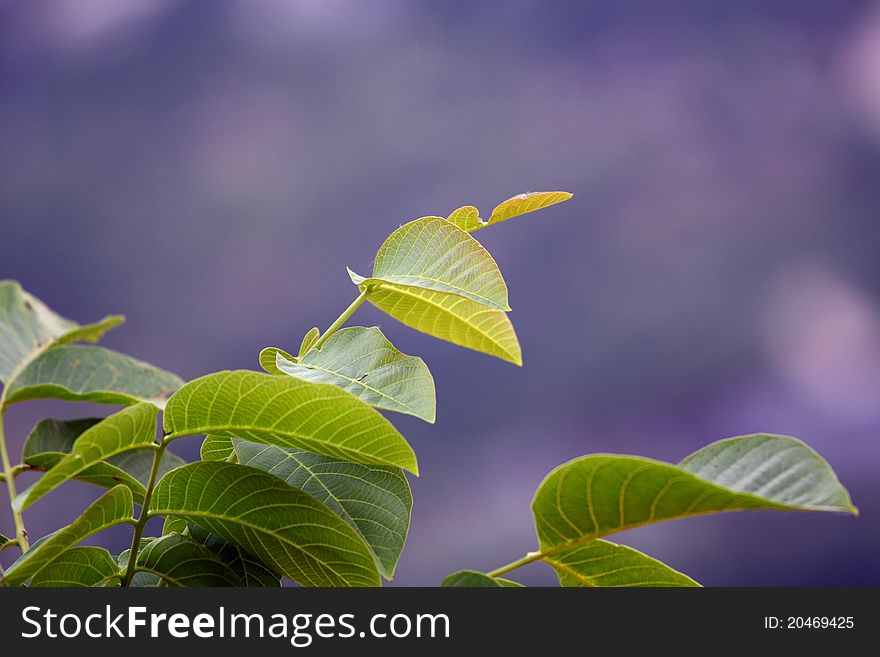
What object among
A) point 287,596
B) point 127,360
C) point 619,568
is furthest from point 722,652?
point 127,360

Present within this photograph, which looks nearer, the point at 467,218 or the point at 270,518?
the point at 270,518

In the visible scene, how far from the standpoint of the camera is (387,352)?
322 mm

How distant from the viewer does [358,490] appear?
312mm

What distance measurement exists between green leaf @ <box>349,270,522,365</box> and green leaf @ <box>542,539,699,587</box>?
10cm

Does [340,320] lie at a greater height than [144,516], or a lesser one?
greater

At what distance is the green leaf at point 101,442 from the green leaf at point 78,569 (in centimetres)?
4

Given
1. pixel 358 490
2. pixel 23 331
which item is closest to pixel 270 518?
pixel 358 490

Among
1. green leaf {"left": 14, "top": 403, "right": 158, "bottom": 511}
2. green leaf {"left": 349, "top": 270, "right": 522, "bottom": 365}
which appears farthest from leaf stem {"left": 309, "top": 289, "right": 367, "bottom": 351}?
green leaf {"left": 14, "top": 403, "right": 158, "bottom": 511}

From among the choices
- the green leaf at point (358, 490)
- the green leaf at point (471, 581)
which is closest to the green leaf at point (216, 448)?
the green leaf at point (358, 490)

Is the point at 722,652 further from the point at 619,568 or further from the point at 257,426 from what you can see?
the point at 257,426

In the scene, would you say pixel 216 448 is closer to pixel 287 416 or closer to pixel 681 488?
pixel 287 416

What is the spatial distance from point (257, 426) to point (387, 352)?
73mm

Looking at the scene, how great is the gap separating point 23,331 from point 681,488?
0.91 ft

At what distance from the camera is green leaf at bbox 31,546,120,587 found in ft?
0.92
